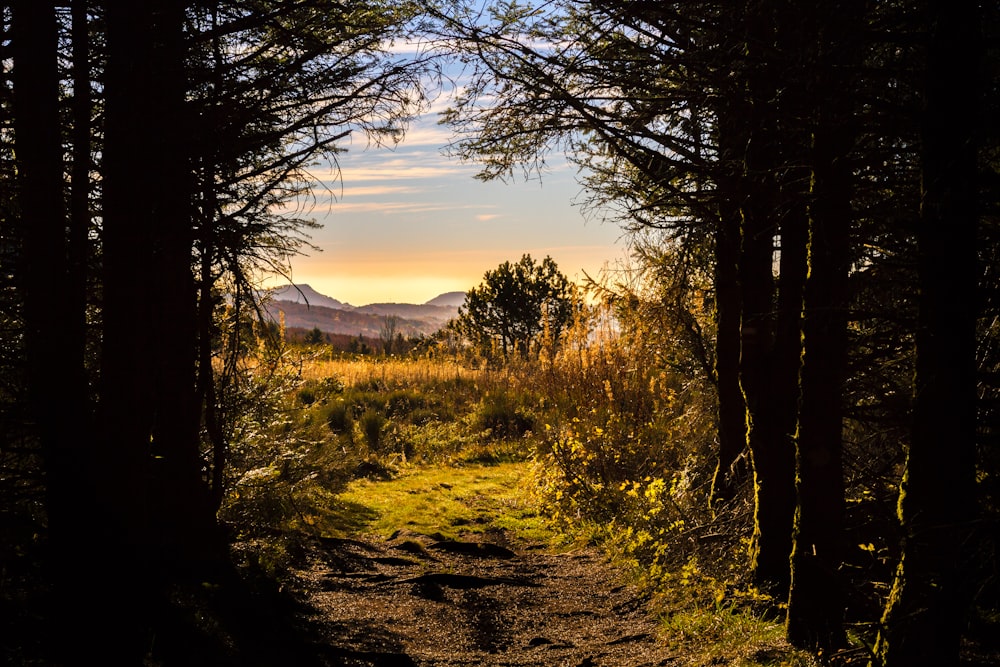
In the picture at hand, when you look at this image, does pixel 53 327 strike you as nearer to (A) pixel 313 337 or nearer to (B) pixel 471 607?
(B) pixel 471 607

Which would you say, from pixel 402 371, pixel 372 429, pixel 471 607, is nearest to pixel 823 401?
pixel 471 607

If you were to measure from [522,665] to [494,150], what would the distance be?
3.46m

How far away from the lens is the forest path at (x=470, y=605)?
188 inches

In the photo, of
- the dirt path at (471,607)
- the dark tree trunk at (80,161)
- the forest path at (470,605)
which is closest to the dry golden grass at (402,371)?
the forest path at (470,605)

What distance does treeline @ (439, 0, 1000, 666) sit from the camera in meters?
2.87

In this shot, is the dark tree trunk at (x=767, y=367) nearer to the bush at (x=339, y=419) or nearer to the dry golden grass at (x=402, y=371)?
the bush at (x=339, y=419)

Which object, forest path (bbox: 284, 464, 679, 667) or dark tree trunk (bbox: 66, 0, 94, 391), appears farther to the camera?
forest path (bbox: 284, 464, 679, 667)

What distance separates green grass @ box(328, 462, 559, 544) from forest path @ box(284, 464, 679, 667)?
1.27 feet

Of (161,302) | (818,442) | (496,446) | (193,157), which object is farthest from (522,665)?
(496,446)

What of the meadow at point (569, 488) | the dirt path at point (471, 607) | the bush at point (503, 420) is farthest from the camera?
the bush at point (503, 420)

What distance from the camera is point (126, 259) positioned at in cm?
429

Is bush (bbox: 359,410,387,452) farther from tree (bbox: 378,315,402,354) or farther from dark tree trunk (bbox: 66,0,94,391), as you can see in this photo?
tree (bbox: 378,315,402,354)

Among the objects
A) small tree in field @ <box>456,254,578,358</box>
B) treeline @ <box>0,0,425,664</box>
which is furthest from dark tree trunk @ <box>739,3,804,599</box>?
small tree in field @ <box>456,254,578,358</box>

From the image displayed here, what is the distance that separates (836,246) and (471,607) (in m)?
3.77
